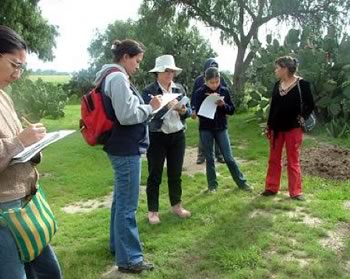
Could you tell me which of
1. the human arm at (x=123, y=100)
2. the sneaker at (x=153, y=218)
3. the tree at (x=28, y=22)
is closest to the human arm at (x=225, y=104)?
the sneaker at (x=153, y=218)

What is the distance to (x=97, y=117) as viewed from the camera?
3.31 meters

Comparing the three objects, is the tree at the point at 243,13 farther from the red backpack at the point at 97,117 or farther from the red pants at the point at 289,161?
the red backpack at the point at 97,117

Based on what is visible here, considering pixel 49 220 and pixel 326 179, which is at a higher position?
pixel 49 220

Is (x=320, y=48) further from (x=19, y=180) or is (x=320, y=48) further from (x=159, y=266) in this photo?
(x=19, y=180)

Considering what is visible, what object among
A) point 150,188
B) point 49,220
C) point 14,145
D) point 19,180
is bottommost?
point 150,188

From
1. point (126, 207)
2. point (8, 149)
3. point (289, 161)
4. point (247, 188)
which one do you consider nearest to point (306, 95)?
point (289, 161)

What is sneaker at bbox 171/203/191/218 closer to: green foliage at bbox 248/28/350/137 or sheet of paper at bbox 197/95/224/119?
sheet of paper at bbox 197/95/224/119

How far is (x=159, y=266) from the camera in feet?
12.6

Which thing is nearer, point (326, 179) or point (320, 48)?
point (326, 179)

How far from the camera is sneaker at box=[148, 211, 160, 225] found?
478 centimetres

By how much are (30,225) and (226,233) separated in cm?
263

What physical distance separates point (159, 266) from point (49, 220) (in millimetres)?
1752

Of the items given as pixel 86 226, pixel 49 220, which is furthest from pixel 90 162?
pixel 49 220

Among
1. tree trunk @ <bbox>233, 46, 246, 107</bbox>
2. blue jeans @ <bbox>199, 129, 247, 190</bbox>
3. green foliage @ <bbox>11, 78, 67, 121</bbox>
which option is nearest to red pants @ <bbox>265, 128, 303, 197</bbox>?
blue jeans @ <bbox>199, 129, 247, 190</bbox>
